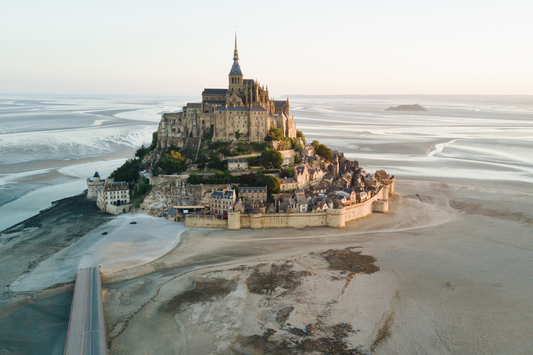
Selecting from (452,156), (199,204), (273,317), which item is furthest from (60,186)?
(452,156)

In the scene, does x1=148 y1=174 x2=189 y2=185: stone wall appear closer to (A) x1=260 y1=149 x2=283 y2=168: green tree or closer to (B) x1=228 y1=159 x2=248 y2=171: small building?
(B) x1=228 y1=159 x2=248 y2=171: small building

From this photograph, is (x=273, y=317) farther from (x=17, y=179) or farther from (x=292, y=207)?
(x=17, y=179)

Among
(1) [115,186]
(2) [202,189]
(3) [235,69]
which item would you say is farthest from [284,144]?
(1) [115,186]

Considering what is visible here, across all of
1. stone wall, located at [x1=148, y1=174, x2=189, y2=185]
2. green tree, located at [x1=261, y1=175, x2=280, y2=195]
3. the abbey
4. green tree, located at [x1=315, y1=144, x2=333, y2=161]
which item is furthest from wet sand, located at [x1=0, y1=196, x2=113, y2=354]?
green tree, located at [x1=315, y1=144, x2=333, y2=161]

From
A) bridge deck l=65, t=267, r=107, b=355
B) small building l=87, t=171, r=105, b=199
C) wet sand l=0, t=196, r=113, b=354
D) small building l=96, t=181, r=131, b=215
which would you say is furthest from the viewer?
small building l=87, t=171, r=105, b=199

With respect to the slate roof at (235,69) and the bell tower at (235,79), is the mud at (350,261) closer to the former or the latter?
the bell tower at (235,79)

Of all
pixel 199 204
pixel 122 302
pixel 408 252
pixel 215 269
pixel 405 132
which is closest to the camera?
pixel 122 302

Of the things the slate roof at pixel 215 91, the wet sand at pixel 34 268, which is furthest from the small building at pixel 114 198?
the slate roof at pixel 215 91

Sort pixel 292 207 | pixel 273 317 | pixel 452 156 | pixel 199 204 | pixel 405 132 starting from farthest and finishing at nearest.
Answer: pixel 405 132 → pixel 452 156 → pixel 199 204 → pixel 292 207 → pixel 273 317
